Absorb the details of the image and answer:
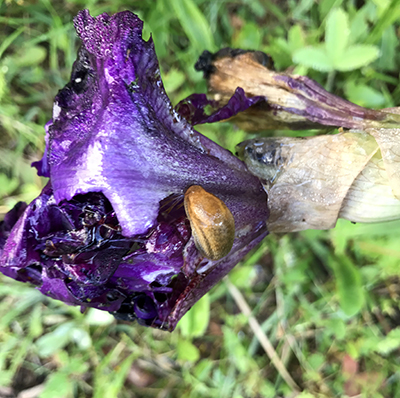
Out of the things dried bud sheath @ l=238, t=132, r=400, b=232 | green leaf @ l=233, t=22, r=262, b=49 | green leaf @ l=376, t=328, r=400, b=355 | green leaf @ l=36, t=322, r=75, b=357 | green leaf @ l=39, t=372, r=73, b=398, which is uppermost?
green leaf @ l=233, t=22, r=262, b=49

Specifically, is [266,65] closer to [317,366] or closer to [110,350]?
[317,366]

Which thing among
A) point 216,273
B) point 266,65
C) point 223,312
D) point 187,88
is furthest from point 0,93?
point 223,312

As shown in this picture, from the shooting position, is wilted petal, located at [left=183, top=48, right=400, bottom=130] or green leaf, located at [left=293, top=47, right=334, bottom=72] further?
green leaf, located at [left=293, top=47, right=334, bottom=72]

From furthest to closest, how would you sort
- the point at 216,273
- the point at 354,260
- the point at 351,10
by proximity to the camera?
1. the point at 354,260
2. the point at 351,10
3. the point at 216,273

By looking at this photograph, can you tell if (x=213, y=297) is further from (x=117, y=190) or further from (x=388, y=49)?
(x=388, y=49)

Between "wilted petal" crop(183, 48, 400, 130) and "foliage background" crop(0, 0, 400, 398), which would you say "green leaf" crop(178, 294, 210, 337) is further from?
"wilted petal" crop(183, 48, 400, 130)

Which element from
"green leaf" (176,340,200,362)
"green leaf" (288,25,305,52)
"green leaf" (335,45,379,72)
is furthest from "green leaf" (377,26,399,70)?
"green leaf" (176,340,200,362)
